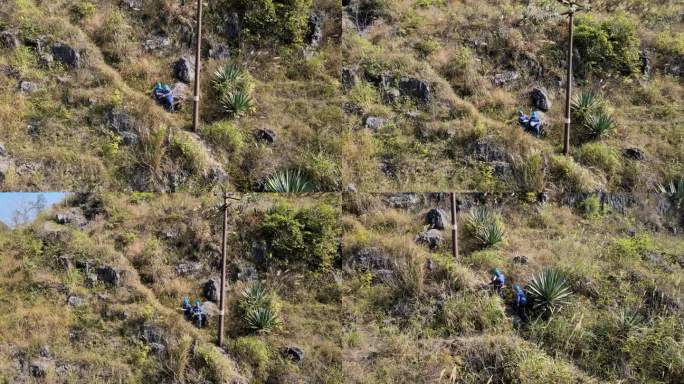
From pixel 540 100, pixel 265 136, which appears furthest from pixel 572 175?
pixel 265 136

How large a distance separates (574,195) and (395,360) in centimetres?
392

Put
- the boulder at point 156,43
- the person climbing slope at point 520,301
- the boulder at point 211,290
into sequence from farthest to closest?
the boulder at point 156,43
the boulder at point 211,290
the person climbing slope at point 520,301

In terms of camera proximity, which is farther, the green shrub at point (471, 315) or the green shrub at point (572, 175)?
the green shrub at point (572, 175)

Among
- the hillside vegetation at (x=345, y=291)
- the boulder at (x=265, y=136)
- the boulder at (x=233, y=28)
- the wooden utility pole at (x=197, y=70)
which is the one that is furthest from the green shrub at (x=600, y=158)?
the wooden utility pole at (x=197, y=70)

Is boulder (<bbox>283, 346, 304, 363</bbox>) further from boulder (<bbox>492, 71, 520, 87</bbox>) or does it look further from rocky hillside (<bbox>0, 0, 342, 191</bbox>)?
boulder (<bbox>492, 71, 520, 87</bbox>)

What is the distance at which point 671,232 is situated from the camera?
10.9m

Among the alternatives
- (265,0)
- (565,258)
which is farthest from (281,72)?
(565,258)

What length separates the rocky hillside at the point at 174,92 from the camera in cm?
1019

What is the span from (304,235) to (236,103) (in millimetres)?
2403

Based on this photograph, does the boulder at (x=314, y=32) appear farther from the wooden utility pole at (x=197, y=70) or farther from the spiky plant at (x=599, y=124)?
Answer: the spiky plant at (x=599, y=124)

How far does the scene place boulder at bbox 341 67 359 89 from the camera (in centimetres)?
1121

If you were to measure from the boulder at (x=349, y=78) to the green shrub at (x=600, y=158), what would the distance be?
3.89 metres

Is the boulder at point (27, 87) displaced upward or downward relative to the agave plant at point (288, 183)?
upward

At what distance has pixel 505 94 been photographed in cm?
1127
